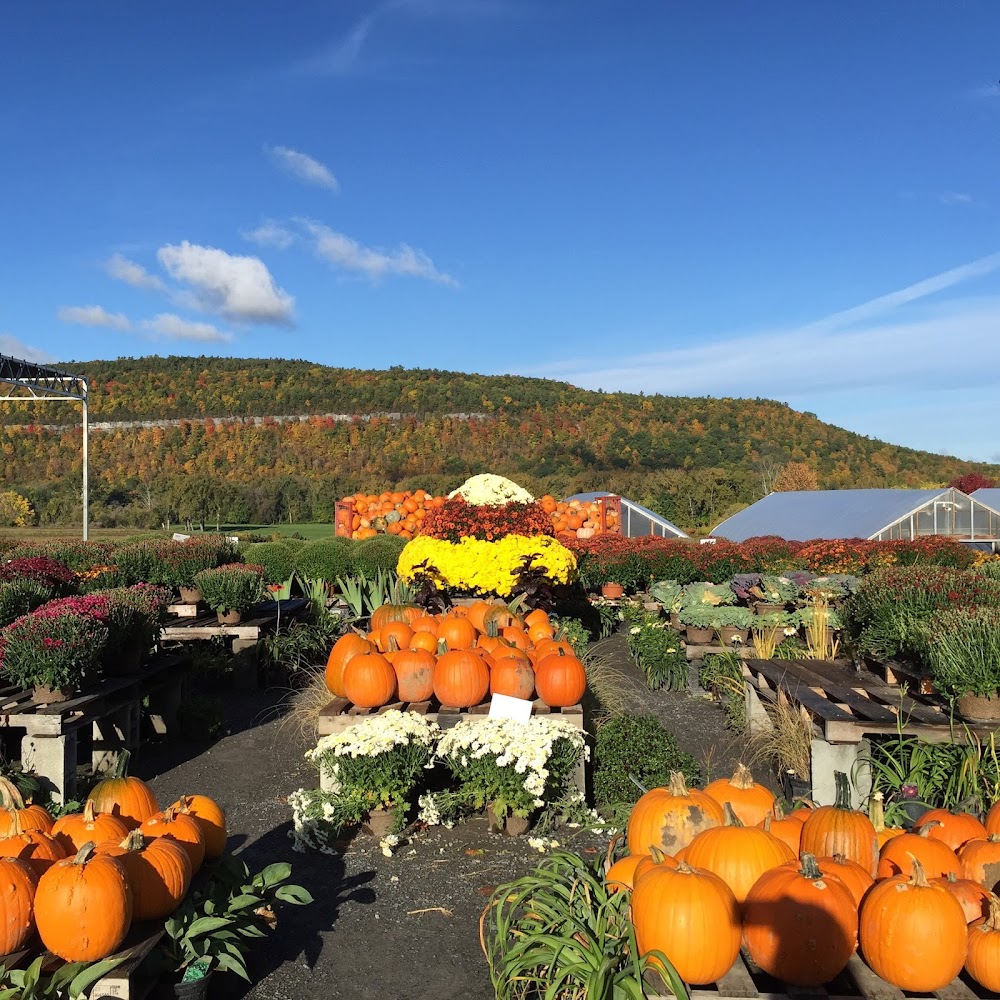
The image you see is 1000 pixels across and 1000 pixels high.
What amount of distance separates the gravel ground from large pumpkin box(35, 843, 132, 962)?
564 mm

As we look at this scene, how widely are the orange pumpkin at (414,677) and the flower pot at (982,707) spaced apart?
264 centimetres

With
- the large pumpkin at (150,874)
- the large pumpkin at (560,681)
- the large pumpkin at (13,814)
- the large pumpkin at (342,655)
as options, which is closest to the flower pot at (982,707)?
the large pumpkin at (560,681)

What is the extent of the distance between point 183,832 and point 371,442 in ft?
147

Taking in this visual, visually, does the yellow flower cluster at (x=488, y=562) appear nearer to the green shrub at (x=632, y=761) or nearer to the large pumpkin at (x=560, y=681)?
the large pumpkin at (x=560, y=681)

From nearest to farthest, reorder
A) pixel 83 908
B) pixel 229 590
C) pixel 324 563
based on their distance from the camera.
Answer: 1. pixel 83 908
2. pixel 229 590
3. pixel 324 563

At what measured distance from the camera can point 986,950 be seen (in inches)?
80.5

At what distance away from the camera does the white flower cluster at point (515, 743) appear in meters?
3.90

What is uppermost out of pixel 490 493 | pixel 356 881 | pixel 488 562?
pixel 490 493

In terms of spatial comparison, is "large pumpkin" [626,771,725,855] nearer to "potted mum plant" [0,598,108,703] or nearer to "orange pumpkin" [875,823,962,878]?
"orange pumpkin" [875,823,962,878]

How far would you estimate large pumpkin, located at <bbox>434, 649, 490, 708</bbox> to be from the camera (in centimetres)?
468

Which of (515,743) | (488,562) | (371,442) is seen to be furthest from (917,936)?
(371,442)

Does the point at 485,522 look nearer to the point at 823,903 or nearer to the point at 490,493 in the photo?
the point at 490,493

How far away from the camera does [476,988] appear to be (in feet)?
8.97

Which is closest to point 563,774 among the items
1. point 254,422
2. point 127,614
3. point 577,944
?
point 577,944
